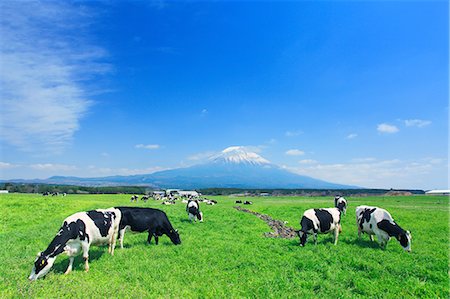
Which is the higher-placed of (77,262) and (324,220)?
(324,220)

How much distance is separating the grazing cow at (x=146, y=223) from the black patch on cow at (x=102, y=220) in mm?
2091

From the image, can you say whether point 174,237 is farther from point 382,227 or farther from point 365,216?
point 382,227

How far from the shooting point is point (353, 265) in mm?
10156

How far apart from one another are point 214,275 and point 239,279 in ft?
2.70

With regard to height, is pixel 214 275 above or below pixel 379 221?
below

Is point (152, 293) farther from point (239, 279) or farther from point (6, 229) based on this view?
point (6, 229)

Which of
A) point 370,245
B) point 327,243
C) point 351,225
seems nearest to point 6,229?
point 327,243

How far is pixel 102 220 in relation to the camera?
1102 centimetres

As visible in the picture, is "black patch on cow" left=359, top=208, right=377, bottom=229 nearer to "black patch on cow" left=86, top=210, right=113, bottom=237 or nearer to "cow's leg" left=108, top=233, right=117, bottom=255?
"cow's leg" left=108, top=233, right=117, bottom=255

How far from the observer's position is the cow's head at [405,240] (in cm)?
1241

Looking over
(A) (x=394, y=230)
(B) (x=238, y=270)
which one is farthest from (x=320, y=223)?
(B) (x=238, y=270)

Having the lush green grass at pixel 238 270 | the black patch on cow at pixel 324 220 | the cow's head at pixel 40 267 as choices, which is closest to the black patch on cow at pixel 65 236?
the cow's head at pixel 40 267

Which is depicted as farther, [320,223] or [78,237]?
[320,223]

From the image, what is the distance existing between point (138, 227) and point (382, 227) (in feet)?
37.3
